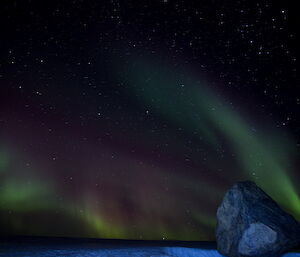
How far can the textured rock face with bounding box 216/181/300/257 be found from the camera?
327 inches

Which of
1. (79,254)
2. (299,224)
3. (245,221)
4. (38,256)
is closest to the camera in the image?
(38,256)

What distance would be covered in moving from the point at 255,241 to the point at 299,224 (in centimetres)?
219

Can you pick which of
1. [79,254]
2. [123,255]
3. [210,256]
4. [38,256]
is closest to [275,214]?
[210,256]

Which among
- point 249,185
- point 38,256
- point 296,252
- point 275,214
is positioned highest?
point 249,185

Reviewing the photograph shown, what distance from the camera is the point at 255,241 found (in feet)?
27.4

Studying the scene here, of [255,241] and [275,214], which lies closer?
[255,241]

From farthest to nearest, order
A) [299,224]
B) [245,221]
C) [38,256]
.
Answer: [299,224]
[245,221]
[38,256]

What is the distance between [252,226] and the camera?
851 centimetres

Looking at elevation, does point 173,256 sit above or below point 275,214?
below

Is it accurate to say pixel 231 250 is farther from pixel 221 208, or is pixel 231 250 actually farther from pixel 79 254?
pixel 79 254

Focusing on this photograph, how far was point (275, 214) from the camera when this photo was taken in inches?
364

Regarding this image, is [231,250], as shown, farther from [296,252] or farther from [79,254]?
[79,254]

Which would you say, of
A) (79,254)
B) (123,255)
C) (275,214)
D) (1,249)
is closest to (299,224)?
(275,214)

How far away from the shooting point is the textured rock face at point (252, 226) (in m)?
8.30
